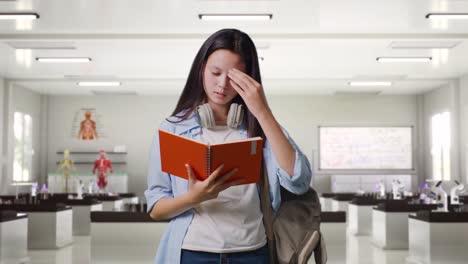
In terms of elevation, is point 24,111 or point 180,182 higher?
point 24,111

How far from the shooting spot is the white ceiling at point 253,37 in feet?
35.9

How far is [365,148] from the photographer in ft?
75.6

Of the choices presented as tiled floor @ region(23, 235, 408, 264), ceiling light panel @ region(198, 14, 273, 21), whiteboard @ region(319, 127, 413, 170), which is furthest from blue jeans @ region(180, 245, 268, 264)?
whiteboard @ region(319, 127, 413, 170)

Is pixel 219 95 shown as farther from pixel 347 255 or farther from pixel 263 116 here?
pixel 347 255

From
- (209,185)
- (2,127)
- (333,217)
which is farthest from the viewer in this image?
(2,127)

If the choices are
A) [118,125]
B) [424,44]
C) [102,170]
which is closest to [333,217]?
[424,44]

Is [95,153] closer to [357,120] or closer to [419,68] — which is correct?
[357,120]

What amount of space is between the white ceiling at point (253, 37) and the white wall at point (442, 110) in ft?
2.18

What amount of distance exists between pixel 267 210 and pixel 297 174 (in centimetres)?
15

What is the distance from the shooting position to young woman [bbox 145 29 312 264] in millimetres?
1738

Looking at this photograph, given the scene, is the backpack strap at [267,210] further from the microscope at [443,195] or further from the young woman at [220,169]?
the microscope at [443,195]

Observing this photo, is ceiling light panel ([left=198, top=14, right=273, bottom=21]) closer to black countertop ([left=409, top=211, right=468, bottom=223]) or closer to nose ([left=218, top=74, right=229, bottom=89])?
black countertop ([left=409, top=211, right=468, bottom=223])

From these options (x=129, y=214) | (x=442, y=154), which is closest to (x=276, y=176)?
(x=129, y=214)

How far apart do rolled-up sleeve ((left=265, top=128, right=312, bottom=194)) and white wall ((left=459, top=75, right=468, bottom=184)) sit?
56.5ft
